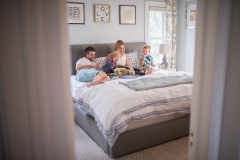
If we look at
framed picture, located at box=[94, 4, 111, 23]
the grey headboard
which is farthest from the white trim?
framed picture, located at box=[94, 4, 111, 23]

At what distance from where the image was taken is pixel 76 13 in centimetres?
426

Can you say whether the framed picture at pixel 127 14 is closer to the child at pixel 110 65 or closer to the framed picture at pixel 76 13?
the framed picture at pixel 76 13

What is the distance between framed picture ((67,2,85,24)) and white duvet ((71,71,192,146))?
6.24ft

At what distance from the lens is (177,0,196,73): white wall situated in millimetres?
5312

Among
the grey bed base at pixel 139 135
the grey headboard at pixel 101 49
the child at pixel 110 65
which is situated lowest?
the grey bed base at pixel 139 135

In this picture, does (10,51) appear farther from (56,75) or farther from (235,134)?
(235,134)

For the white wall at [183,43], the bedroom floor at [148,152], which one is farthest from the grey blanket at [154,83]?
the white wall at [183,43]

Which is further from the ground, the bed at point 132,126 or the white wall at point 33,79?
the white wall at point 33,79

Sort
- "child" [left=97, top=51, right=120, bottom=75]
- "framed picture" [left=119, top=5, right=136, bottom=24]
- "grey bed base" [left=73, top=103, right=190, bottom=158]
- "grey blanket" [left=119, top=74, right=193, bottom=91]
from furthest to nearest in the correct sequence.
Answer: "framed picture" [left=119, top=5, right=136, bottom=24]
"child" [left=97, top=51, right=120, bottom=75]
"grey blanket" [left=119, top=74, right=193, bottom=91]
"grey bed base" [left=73, top=103, right=190, bottom=158]

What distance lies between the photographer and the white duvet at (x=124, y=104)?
2312mm

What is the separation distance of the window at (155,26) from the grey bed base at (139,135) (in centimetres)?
291

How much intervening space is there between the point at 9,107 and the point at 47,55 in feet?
0.54

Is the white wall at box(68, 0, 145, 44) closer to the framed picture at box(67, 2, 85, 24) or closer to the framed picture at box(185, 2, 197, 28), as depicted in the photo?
the framed picture at box(67, 2, 85, 24)

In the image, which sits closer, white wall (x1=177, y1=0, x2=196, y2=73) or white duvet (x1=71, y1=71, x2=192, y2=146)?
white duvet (x1=71, y1=71, x2=192, y2=146)
